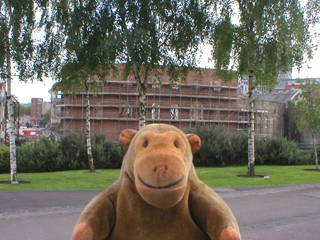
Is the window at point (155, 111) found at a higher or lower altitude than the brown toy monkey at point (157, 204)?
higher

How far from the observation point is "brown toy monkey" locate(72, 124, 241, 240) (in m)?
2.55

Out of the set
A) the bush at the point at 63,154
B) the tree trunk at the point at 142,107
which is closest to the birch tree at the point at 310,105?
the tree trunk at the point at 142,107

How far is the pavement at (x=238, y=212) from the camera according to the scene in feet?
21.8

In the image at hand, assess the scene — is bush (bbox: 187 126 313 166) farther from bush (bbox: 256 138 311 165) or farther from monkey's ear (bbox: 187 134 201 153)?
monkey's ear (bbox: 187 134 201 153)

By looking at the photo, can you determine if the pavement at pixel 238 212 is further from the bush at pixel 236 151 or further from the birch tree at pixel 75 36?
the bush at pixel 236 151

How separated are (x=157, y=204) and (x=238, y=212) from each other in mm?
6559

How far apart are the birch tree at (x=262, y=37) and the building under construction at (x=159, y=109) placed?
29639 millimetres

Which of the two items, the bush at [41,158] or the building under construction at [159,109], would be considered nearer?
the bush at [41,158]

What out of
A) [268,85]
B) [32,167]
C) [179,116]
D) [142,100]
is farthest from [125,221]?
[179,116]

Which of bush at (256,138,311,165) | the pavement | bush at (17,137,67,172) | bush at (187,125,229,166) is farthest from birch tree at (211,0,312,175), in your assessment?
bush at (17,137,67,172)

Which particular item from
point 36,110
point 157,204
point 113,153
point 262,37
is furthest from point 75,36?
point 36,110

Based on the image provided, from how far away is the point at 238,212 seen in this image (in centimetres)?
851

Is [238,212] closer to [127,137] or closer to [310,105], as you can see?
[127,137]

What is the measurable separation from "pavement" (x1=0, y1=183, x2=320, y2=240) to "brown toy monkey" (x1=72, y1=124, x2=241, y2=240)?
149 inches
